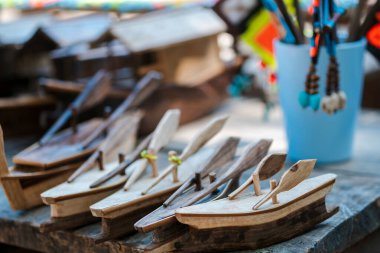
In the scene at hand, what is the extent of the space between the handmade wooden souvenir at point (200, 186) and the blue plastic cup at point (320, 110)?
1.04 ft

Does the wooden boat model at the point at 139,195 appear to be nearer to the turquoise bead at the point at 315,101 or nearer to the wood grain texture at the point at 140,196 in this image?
the wood grain texture at the point at 140,196

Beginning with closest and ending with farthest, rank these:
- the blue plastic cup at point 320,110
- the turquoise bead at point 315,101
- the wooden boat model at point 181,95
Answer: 1. the turquoise bead at point 315,101
2. the blue plastic cup at point 320,110
3. the wooden boat model at point 181,95

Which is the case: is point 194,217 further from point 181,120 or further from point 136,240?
point 181,120

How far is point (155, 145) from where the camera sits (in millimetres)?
1456

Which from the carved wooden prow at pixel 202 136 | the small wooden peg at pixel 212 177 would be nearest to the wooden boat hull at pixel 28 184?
the carved wooden prow at pixel 202 136

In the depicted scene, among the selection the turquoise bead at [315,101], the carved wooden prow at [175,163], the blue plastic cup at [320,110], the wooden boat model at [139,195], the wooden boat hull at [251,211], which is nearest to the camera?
the wooden boat hull at [251,211]

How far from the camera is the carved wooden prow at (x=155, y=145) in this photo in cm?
139

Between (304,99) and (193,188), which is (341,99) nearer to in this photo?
(304,99)

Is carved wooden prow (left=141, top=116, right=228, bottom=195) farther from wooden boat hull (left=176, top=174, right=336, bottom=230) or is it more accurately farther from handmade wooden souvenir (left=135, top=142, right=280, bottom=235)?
wooden boat hull (left=176, top=174, right=336, bottom=230)

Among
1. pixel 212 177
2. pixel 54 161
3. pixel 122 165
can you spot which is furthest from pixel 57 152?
pixel 212 177

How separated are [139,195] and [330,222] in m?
0.33

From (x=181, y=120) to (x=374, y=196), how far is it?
2.28 feet

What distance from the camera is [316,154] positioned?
166 centimetres

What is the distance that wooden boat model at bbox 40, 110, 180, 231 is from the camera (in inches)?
52.3
